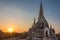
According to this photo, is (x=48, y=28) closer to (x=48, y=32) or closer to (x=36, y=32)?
(x=48, y=32)

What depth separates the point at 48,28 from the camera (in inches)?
528

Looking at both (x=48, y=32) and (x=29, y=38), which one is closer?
(x=29, y=38)

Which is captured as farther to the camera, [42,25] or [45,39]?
[42,25]

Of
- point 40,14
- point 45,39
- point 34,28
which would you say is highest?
point 40,14

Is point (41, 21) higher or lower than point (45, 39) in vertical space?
higher

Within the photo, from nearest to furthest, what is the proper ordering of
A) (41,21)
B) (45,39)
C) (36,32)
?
(45,39) < (36,32) < (41,21)

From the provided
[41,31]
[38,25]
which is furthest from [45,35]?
[38,25]

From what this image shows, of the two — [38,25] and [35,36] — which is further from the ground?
[38,25]

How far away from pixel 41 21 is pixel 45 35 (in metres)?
1.76

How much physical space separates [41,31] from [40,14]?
205 centimetres

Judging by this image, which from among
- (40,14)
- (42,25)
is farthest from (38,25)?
(40,14)

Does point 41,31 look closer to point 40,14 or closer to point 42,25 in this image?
point 42,25

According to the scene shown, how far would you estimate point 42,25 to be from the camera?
43.7ft

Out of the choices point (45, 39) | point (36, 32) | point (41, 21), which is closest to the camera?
point (45, 39)
